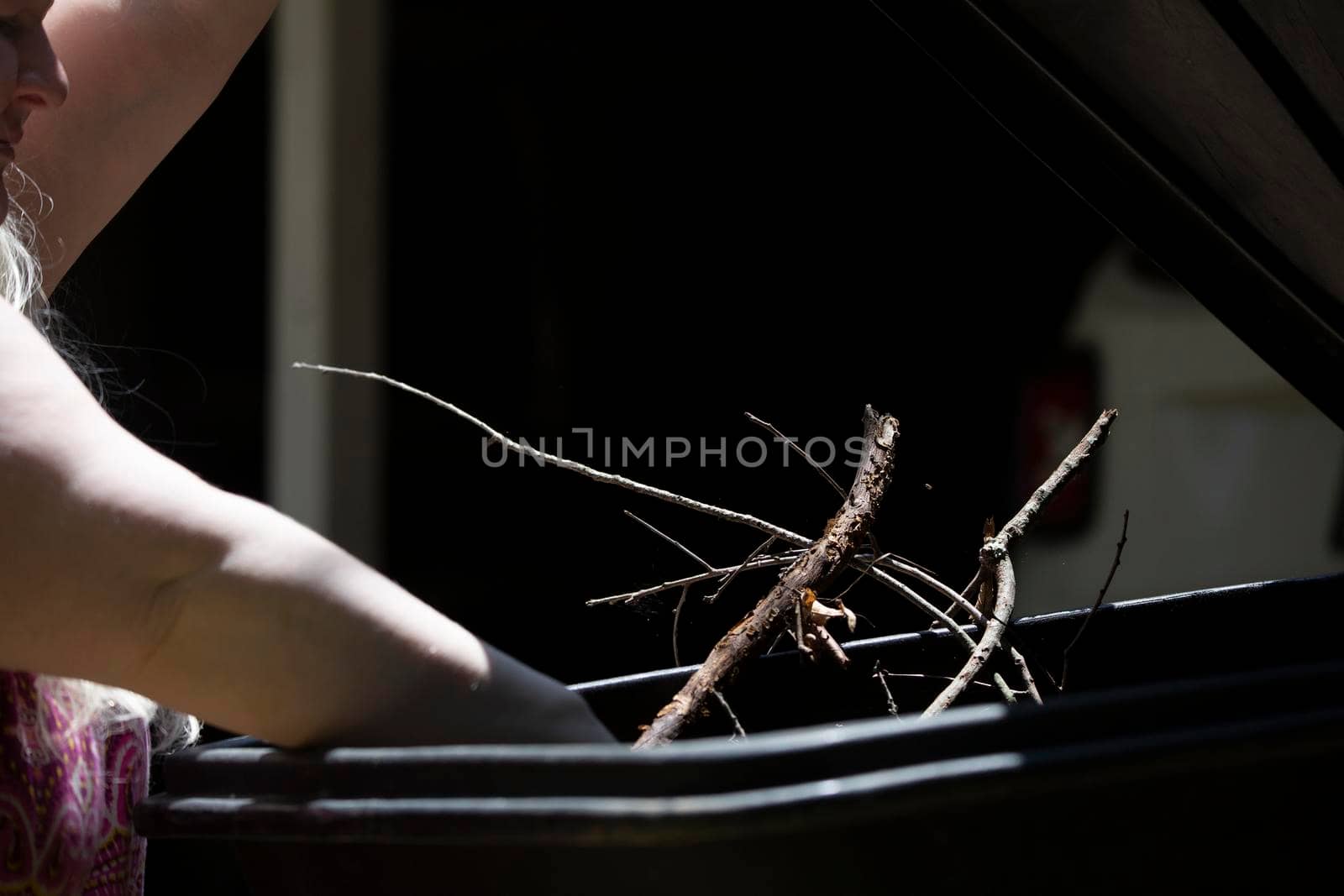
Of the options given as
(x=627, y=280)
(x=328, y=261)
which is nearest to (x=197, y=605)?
(x=627, y=280)

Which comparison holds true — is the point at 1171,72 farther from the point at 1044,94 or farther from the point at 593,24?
the point at 593,24


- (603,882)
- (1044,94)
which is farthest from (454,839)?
(1044,94)

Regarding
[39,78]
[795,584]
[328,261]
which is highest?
[328,261]

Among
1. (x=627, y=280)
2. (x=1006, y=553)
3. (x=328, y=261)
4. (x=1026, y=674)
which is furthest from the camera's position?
(x=328, y=261)

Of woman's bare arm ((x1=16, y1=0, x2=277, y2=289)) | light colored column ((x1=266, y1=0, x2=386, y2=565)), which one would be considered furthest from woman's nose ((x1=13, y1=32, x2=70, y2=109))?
light colored column ((x1=266, y1=0, x2=386, y2=565))

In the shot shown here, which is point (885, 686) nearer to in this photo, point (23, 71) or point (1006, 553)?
point (1006, 553)

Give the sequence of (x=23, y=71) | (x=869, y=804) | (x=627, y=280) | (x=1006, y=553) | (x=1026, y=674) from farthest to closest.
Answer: (x=627, y=280)
(x=1006, y=553)
(x=1026, y=674)
(x=23, y=71)
(x=869, y=804)
